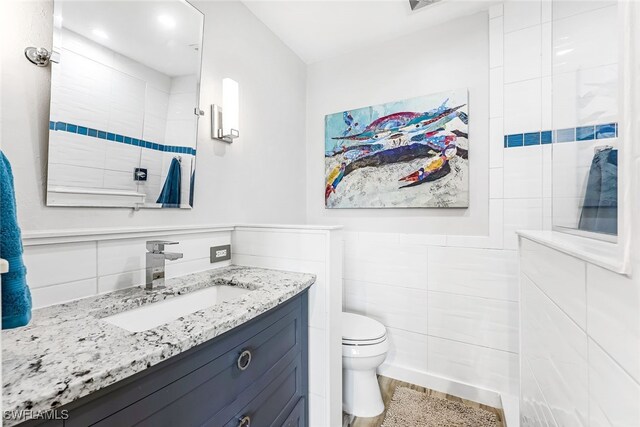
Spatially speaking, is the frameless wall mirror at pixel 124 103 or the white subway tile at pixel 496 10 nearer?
the frameless wall mirror at pixel 124 103

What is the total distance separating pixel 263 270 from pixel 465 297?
131cm

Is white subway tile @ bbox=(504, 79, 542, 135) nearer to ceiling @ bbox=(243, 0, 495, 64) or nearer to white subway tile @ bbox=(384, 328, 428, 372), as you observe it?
ceiling @ bbox=(243, 0, 495, 64)

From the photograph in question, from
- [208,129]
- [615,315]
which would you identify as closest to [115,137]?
[208,129]

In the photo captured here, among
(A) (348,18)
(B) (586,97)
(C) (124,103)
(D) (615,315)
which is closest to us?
(D) (615,315)

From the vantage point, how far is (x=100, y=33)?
1.06 meters

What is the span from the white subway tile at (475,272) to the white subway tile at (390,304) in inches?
6.5

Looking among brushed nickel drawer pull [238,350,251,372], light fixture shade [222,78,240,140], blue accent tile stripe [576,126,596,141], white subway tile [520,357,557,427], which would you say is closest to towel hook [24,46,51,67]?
light fixture shade [222,78,240,140]

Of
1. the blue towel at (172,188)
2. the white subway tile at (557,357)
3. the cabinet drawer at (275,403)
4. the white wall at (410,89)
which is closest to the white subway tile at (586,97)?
the white subway tile at (557,357)

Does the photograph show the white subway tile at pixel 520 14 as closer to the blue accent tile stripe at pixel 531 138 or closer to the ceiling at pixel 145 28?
the blue accent tile stripe at pixel 531 138

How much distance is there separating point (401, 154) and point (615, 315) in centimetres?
171

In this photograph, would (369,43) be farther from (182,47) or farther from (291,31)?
(182,47)

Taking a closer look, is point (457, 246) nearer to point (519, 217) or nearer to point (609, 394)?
point (519, 217)

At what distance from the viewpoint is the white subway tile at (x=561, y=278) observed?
57 centimetres

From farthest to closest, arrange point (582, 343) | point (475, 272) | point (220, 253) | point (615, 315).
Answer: point (475, 272)
point (220, 253)
point (582, 343)
point (615, 315)
